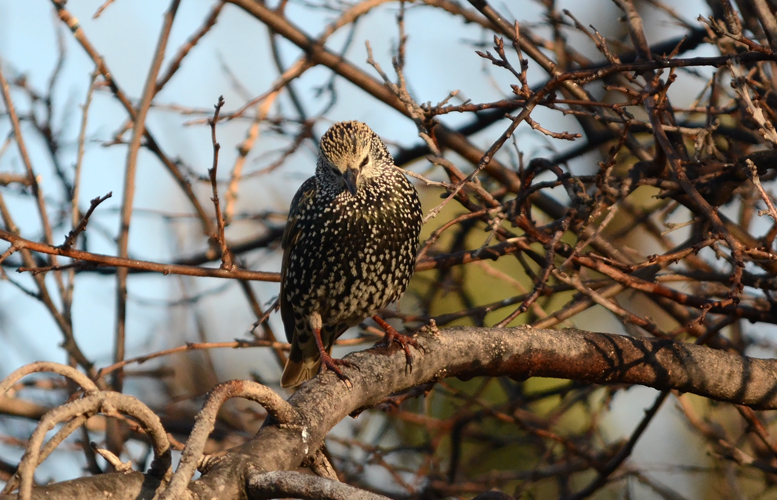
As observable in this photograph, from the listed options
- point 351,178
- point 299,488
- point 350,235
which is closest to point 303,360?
point 350,235

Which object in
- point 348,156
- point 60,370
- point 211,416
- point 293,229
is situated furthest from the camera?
point 293,229

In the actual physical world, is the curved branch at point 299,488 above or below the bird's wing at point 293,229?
below

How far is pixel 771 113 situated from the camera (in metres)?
3.39

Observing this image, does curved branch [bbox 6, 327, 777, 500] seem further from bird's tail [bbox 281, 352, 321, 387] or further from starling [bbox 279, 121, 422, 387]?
bird's tail [bbox 281, 352, 321, 387]

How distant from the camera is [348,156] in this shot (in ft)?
13.8

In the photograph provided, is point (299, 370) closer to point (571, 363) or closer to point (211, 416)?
point (571, 363)

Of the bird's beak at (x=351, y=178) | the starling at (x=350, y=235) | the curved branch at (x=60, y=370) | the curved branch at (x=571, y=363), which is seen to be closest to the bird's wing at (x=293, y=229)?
the starling at (x=350, y=235)

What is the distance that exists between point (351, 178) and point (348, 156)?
20 centimetres

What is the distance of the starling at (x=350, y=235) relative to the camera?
4.14 meters

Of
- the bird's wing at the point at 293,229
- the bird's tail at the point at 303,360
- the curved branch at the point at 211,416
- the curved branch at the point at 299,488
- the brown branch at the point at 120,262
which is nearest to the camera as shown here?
the curved branch at the point at 211,416

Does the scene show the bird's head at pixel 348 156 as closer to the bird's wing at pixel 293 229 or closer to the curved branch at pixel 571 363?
the bird's wing at pixel 293 229

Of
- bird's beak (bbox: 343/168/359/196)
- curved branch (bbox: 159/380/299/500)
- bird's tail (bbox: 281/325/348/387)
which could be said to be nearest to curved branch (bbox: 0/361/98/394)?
curved branch (bbox: 159/380/299/500)

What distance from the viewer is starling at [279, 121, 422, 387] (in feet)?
13.6

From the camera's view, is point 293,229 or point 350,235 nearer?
point 350,235
